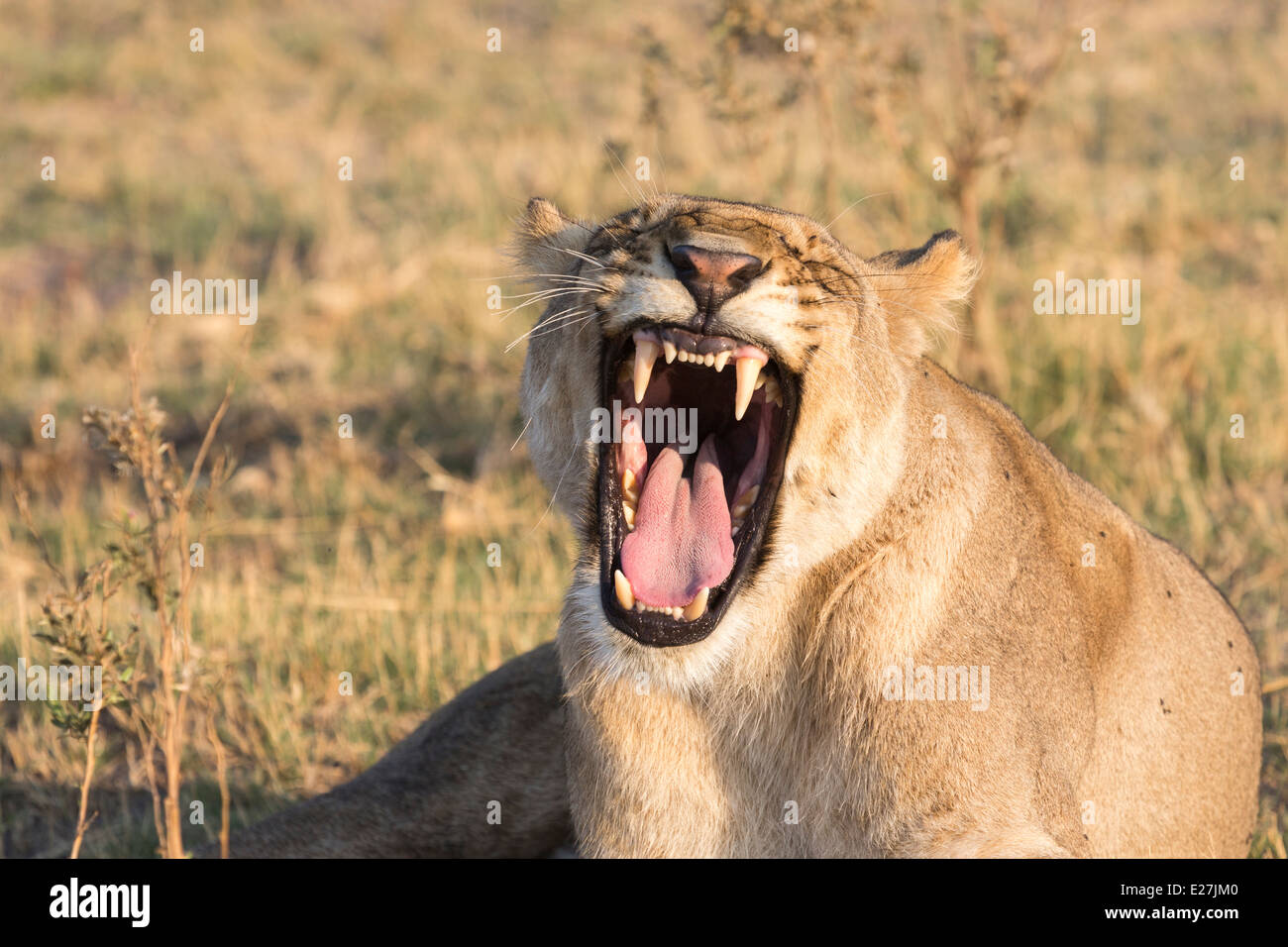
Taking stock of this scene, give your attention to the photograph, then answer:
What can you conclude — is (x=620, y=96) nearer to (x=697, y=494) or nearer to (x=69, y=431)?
(x=69, y=431)

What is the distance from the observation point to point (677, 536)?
133 inches

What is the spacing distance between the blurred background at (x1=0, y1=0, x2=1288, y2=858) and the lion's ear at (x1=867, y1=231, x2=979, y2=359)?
129 cm

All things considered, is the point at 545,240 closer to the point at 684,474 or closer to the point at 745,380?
the point at 684,474

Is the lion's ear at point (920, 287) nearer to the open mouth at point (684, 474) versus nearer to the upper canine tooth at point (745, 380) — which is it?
the open mouth at point (684, 474)

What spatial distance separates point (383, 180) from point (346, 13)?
5.58 metres

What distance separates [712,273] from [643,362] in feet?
0.81

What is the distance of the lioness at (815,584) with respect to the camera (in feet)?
10.5

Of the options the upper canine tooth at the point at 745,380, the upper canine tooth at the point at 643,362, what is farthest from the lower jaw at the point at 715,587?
the upper canine tooth at the point at 643,362

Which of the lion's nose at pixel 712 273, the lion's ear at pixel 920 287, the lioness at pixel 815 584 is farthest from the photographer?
the lion's ear at pixel 920 287

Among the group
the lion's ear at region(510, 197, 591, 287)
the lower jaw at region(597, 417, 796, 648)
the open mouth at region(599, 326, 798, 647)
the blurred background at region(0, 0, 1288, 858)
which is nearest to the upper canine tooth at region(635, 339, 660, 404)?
the open mouth at region(599, 326, 798, 647)

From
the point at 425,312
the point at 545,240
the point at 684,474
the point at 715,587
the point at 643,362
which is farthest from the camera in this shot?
the point at 425,312

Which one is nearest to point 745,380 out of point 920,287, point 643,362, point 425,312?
point 643,362

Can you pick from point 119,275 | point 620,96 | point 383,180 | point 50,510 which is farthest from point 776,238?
point 620,96

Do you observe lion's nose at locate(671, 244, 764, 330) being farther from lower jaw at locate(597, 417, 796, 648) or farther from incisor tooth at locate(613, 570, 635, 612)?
incisor tooth at locate(613, 570, 635, 612)
